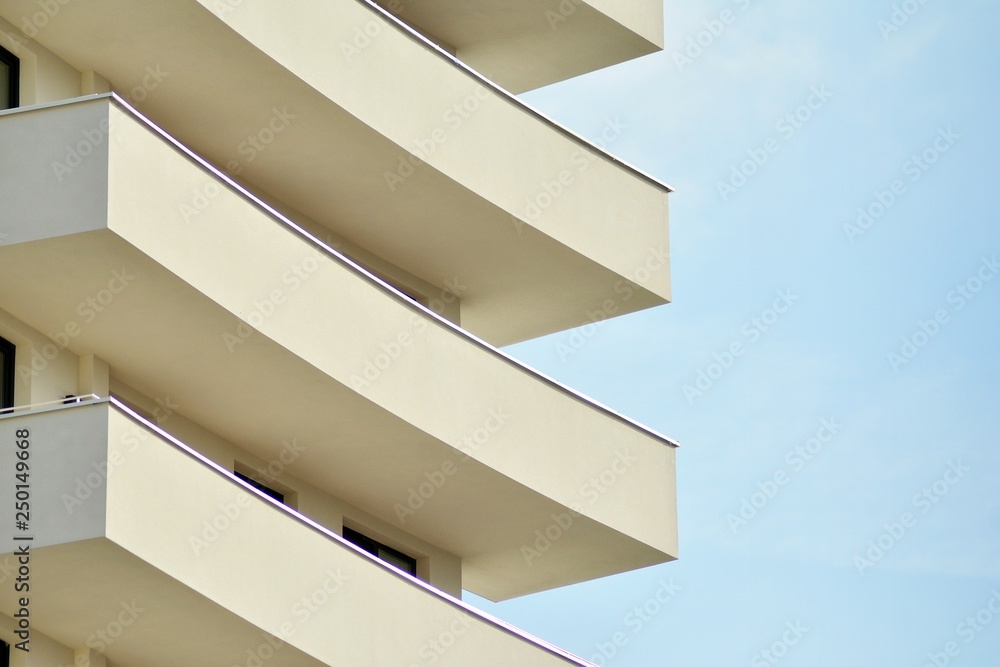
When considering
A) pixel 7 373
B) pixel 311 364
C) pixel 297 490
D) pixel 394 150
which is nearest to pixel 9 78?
pixel 7 373

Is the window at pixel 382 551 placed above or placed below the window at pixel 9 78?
below

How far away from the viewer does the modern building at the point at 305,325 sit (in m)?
19.0

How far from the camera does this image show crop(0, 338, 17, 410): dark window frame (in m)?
19.9

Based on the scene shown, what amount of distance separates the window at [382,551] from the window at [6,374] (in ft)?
19.2

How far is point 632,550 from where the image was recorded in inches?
1019

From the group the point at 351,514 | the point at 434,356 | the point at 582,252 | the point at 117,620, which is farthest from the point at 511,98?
the point at 117,620

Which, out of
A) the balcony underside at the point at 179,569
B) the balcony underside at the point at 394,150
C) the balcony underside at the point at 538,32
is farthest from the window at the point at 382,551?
the balcony underside at the point at 538,32

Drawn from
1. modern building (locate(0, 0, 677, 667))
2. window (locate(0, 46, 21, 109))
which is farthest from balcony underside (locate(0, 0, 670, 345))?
window (locate(0, 46, 21, 109))

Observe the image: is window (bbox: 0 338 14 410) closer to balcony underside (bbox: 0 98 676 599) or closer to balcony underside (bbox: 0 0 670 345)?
balcony underside (bbox: 0 98 676 599)

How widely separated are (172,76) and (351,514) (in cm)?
617

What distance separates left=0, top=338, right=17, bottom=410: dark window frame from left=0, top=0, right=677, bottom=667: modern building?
0.03m

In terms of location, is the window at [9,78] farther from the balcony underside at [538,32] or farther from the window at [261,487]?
the balcony underside at [538,32]

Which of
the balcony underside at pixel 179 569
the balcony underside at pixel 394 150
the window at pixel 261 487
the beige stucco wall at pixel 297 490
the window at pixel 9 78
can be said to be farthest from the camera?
the window at pixel 261 487

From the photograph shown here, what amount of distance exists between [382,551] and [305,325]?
469 centimetres
